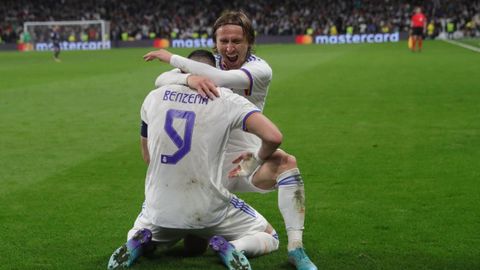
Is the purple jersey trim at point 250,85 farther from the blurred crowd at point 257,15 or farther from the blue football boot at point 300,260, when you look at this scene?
the blurred crowd at point 257,15

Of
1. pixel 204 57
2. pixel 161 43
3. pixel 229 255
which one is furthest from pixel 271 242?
pixel 161 43

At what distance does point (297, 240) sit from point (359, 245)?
2.52ft

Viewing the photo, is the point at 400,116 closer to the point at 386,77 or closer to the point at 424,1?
the point at 386,77

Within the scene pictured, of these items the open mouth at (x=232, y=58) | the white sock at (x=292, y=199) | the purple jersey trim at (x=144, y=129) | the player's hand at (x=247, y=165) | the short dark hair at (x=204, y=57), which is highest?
the short dark hair at (x=204, y=57)

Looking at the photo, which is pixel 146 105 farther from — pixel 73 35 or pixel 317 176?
pixel 73 35

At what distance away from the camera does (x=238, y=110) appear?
17.2ft

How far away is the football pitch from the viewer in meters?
5.93

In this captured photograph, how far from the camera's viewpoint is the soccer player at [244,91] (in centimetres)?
548

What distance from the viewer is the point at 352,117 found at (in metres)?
14.2

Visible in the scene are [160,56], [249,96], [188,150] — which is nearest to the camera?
[188,150]

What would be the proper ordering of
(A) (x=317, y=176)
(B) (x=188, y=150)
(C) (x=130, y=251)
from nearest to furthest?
(B) (x=188, y=150)
(C) (x=130, y=251)
(A) (x=317, y=176)

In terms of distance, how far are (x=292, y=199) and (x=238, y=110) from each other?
0.78m

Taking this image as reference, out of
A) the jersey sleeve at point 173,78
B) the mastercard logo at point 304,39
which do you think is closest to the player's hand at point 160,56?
the jersey sleeve at point 173,78

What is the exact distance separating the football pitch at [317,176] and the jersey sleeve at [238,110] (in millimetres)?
1023
